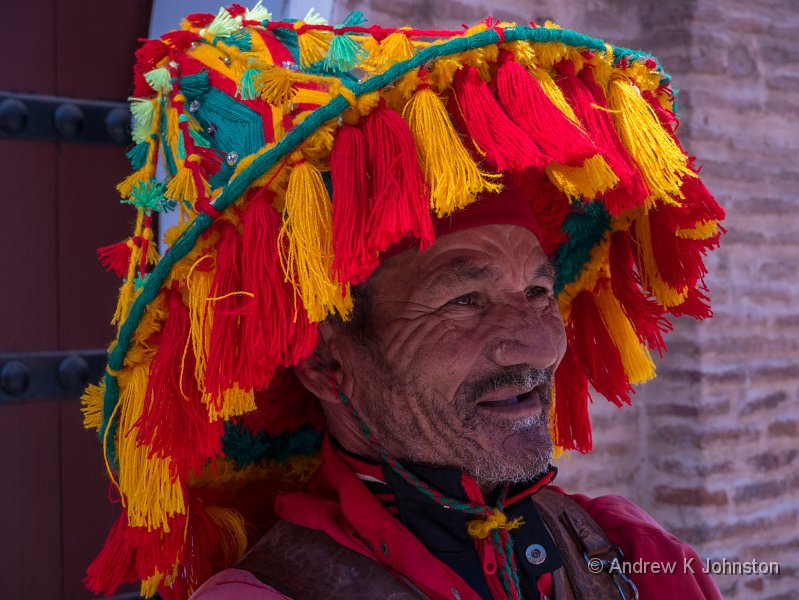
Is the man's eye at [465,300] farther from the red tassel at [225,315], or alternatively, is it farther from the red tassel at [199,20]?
the red tassel at [199,20]

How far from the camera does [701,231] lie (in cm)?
178

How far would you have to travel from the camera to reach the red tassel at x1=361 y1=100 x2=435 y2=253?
1.35 meters

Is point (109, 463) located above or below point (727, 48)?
below

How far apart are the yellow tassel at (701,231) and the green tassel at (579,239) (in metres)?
0.25

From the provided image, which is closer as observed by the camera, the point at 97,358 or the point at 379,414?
the point at 379,414

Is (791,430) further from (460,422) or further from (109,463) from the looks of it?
(109,463)

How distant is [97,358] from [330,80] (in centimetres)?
116

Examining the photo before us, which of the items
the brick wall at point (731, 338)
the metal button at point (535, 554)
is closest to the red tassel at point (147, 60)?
the metal button at point (535, 554)

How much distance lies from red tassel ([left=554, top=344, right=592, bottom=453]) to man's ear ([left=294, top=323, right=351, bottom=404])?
607 mm

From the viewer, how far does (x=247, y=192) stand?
4.77 ft

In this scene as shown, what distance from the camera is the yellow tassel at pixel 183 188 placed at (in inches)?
61.0

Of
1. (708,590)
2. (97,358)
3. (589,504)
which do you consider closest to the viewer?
(708,590)

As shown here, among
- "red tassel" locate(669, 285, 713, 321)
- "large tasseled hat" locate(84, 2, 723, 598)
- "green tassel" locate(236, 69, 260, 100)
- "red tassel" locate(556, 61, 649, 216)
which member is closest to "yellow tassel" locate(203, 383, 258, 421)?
"large tasseled hat" locate(84, 2, 723, 598)

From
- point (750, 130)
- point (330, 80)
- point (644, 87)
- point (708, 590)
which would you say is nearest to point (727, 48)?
point (750, 130)
